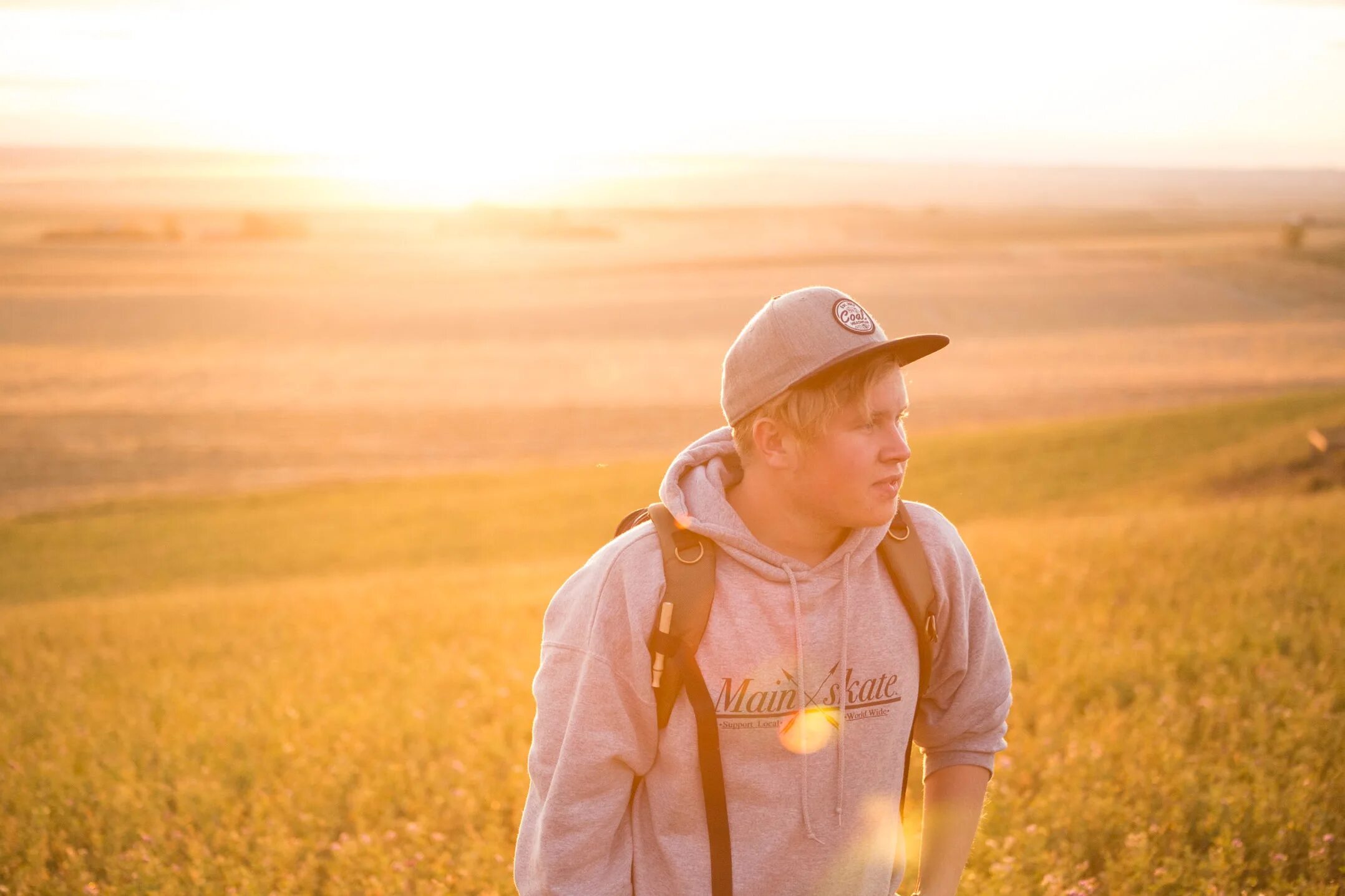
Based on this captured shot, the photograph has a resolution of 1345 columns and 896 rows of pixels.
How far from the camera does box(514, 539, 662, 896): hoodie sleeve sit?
2.28 metres

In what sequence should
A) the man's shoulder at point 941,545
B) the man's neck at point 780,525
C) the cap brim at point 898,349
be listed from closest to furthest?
1. the cap brim at point 898,349
2. the man's neck at point 780,525
3. the man's shoulder at point 941,545

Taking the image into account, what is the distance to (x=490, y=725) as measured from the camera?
242 inches

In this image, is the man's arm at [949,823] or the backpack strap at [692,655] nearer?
the backpack strap at [692,655]

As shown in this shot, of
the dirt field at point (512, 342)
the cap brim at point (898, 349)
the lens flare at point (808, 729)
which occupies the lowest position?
the dirt field at point (512, 342)

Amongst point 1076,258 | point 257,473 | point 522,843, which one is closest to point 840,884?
point 522,843

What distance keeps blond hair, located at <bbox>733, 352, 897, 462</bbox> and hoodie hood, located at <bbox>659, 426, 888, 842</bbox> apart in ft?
0.58

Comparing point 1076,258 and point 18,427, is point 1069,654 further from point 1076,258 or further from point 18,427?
point 1076,258

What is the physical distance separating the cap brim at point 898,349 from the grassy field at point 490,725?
7.96ft

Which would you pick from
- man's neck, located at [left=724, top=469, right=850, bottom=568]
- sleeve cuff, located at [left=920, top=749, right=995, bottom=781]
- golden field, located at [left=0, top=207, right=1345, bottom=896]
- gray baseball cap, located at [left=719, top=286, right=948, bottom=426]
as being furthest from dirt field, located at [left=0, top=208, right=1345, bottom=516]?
gray baseball cap, located at [left=719, top=286, right=948, bottom=426]

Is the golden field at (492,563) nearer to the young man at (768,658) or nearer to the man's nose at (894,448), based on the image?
the young man at (768,658)

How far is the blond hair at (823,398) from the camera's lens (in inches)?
90.5

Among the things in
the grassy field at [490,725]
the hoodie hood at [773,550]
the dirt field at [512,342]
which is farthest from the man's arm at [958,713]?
the dirt field at [512,342]

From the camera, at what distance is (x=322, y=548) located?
21938 mm

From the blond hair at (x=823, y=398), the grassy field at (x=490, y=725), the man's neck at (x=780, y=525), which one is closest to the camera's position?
the blond hair at (x=823, y=398)
